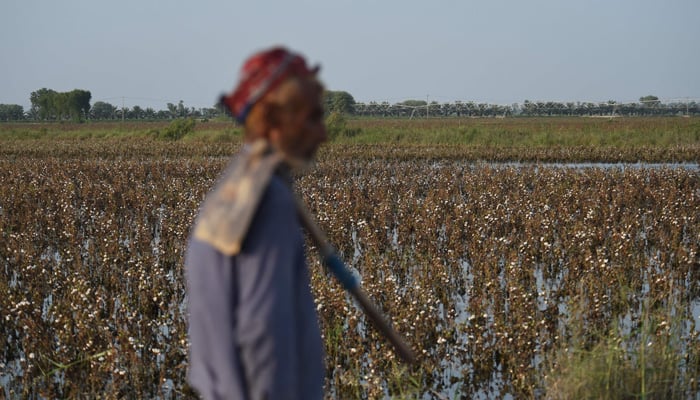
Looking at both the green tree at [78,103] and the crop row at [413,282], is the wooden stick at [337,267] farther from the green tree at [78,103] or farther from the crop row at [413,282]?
the green tree at [78,103]

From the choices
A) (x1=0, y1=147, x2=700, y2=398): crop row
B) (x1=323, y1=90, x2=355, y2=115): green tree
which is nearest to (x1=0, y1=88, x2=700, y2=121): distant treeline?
(x1=323, y1=90, x2=355, y2=115): green tree

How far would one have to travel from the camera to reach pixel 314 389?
2205 millimetres

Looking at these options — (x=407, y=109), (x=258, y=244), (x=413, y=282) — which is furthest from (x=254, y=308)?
Answer: (x=407, y=109)

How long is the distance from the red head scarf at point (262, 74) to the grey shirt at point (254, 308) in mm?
225

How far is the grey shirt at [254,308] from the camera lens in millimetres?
1919

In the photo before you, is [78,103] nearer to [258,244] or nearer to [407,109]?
[407,109]

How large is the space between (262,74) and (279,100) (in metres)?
0.08

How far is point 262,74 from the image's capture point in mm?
1962

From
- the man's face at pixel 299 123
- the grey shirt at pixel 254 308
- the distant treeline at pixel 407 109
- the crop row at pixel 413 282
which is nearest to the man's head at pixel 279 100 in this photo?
the man's face at pixel 299 123

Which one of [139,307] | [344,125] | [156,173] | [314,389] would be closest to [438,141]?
[344,125]

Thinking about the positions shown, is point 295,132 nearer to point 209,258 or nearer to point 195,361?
point 209,258

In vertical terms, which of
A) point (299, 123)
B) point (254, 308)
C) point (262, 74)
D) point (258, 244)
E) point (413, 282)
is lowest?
point (413, 282)

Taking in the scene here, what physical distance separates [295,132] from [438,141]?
30.2 m

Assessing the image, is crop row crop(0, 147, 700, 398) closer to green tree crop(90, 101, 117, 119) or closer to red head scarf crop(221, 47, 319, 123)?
red head scarf crop(221, 47, 319, 123)
